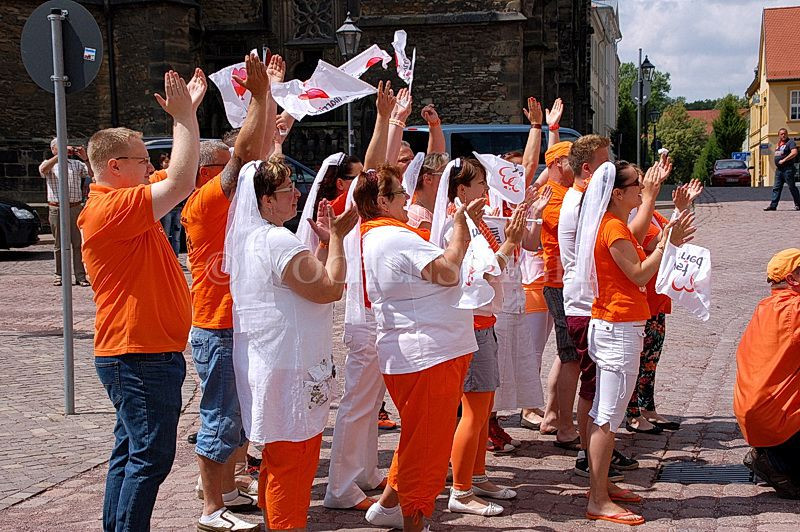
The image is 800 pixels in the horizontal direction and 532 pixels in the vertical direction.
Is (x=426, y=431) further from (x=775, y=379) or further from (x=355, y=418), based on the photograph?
(x=775, y=379)

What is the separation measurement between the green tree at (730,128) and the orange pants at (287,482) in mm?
96620

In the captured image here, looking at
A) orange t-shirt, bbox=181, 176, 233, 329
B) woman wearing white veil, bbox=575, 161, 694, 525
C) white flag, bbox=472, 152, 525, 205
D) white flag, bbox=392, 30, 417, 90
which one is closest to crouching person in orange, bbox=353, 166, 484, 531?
orange t-shirt, bbox=181, 176, 233, 329

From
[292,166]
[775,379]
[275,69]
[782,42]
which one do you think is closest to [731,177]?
[292,166]

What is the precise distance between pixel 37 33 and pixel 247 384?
4516 mm

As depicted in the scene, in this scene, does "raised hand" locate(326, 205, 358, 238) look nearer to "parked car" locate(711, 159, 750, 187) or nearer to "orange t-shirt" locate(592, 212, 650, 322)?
"orange t-shirt" locate(592, 212, 650, 322)

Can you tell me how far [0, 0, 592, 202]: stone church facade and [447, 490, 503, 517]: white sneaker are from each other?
806 inches

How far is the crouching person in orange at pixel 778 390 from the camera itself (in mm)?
5531

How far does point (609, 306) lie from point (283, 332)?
1900 millimetres

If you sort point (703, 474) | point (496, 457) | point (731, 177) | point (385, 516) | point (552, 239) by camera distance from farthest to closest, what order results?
point (731, 177), point (552, 239), point (496, 457), point (703, 474), point (385, 516)

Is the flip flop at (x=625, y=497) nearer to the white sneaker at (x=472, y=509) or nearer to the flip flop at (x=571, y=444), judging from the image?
the white sneaker at (x=472, y=509)

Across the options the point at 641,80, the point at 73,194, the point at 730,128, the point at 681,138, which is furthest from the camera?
the point at 681,138

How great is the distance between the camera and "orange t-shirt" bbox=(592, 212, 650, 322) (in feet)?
17.4

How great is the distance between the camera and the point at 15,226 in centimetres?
1803

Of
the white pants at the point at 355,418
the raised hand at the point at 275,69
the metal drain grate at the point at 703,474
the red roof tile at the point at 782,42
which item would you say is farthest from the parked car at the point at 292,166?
the red roof tile at the point at 782,42
